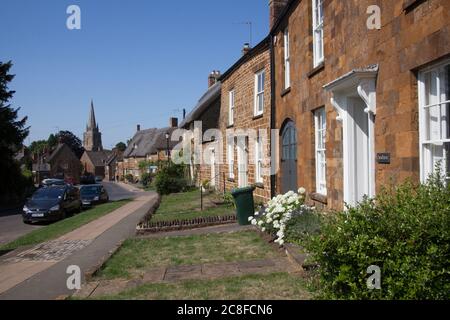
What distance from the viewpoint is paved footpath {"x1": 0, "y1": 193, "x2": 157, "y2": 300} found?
7.33 m

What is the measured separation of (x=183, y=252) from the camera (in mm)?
8867

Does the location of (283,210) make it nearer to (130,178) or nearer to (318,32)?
(318,32)

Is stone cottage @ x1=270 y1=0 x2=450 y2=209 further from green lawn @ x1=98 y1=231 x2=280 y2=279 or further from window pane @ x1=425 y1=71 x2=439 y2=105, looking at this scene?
green lawn @ x1=98 y1=231 x2=280 y2=279

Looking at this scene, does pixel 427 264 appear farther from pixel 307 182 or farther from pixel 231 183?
pixel 231 183

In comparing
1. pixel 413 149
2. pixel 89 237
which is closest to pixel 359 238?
pixel 413 149

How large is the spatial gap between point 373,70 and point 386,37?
57 centimetres

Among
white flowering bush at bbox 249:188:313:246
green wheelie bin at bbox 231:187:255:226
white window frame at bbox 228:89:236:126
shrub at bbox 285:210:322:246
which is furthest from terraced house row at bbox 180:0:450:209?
white window frame at bbox 228:89:236:126

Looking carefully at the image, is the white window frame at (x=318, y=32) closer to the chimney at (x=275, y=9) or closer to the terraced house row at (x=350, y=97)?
the terraced house row at (x=350, y=97)

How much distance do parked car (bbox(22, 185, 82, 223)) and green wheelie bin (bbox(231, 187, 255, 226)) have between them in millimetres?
13424

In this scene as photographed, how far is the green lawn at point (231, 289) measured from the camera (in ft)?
18.4

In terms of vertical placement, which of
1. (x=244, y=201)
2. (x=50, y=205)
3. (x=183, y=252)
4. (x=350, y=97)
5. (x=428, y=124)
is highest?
(x=350, y=97)

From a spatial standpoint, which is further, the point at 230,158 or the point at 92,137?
the point at 92,137

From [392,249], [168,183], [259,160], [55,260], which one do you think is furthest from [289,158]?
[168,183]

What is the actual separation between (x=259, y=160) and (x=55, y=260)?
26.6ft
